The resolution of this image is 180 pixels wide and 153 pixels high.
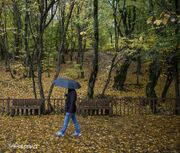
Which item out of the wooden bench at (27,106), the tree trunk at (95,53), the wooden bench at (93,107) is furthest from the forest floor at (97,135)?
the tree trunk at (95,53)

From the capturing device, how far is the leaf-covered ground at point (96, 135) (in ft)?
36.5

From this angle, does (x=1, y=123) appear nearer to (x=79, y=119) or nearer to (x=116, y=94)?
(x=79, y=119)

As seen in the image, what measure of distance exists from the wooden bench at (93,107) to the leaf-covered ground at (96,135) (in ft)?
2.04

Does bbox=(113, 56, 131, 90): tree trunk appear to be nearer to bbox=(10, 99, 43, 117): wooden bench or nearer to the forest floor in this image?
the forest floor

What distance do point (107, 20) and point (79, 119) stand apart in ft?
Result: 40.4

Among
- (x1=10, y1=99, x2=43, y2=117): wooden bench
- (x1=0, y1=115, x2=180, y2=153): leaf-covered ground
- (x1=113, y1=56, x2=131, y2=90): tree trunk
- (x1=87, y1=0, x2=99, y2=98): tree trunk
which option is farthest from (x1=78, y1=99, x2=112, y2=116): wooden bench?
(x1=113, y1=56, x2=131, y2=90): tree trunk

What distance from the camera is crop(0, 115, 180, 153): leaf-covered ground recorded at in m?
11.1

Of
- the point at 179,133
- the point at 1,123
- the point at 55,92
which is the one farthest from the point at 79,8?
the point at 179,133

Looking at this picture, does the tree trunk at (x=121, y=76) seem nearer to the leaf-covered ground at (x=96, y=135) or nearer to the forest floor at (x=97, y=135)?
the forest floor at (x=97, y=135)

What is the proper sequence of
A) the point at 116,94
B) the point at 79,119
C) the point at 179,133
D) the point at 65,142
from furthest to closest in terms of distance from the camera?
the point at 116,94 → the point at 79,119 → the point at 179,133 → the point at 65,142

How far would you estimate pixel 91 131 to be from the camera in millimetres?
13773

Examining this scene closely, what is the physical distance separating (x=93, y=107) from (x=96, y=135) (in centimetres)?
487

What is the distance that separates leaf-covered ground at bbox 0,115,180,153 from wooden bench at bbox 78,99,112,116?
2.04ft

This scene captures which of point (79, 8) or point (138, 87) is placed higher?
point (79, 8)
